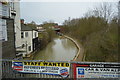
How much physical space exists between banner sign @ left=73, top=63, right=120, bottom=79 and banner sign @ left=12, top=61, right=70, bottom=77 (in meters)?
0.36

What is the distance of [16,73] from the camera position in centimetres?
445

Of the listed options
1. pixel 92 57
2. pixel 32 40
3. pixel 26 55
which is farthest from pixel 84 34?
pixel 92 57

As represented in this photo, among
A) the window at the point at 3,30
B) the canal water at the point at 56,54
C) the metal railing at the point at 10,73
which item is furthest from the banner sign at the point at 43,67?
the canal water at the point at 56,54

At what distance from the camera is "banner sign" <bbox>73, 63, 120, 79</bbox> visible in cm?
395

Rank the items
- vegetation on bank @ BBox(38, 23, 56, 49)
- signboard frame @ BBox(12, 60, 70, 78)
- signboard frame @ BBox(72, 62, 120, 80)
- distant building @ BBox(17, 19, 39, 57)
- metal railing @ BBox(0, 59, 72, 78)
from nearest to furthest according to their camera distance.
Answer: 1. signboard frame @ BBox(72, 62, 120, 80)
2. signboard frame @ BBox(12, 60, 70, 78)
3. metal railing @ BBox(0, 59, 72, 78)
4. distant building @ BBox(17, 19, 39, 57)
5. vegetation on bank @ BBox(38, 23, 56, 49)

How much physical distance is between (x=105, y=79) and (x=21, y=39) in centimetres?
1513

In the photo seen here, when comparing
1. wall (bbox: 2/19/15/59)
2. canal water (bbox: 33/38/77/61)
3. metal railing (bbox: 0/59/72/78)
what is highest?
wall (bbox: 2/19/15/59)

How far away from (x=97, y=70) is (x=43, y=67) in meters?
1.68

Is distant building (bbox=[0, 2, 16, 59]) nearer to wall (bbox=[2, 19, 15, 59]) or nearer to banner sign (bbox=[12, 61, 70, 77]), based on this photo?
wall (bbox=[2, 19, 15, 59])

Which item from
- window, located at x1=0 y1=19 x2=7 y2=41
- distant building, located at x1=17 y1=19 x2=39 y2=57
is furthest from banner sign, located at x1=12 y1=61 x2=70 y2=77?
distant building, located at x1=17 y1=19 x2=39 y2=57

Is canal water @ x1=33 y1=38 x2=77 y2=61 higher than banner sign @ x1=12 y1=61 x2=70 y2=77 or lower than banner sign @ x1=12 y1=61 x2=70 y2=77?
lower

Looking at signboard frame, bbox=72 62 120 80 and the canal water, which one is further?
the canal water

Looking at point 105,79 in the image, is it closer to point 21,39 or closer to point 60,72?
point 60,72

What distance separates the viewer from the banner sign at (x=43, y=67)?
4160 millimetres
